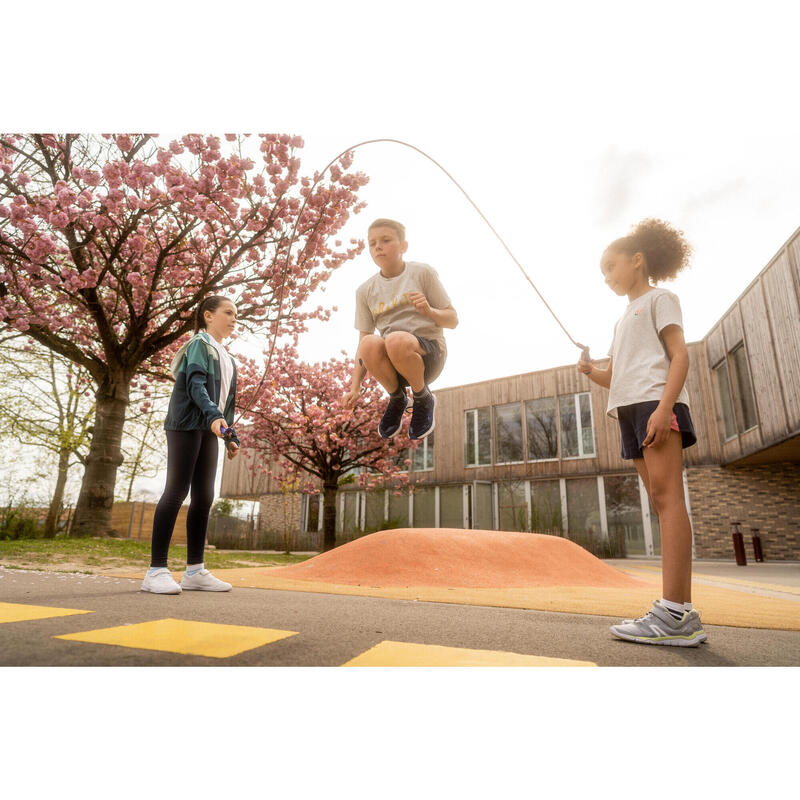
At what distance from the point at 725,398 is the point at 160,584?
3429mm

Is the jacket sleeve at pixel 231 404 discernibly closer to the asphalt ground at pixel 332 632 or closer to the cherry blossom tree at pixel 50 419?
the asphalt ground at pixel 332 632

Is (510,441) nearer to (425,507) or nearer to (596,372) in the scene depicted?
(425,507)

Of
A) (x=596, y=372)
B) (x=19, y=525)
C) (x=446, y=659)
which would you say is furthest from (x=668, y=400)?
(x=19, y=525)

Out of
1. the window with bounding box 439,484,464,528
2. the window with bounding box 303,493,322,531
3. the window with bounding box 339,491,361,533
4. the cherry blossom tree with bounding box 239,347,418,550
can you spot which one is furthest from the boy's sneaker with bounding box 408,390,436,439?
the window with bounding box 439,484,464,528

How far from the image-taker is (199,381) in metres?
1.92

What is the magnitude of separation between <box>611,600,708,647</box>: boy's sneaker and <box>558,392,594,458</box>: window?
848 cm

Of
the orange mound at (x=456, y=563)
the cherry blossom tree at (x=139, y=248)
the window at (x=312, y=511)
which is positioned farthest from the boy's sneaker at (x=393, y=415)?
the window at (x=312, y=511)

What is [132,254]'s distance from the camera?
249 cm

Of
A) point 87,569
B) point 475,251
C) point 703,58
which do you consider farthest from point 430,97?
point 87,569

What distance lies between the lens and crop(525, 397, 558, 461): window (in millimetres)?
8086

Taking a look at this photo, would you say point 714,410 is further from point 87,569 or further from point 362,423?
point 87,569

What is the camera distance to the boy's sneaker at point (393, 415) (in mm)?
1704

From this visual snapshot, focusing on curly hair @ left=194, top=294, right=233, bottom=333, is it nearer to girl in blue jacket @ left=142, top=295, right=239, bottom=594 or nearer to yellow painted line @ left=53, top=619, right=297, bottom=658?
girl in blue jacket @ left=142, top=295, right=239, bottom=594
